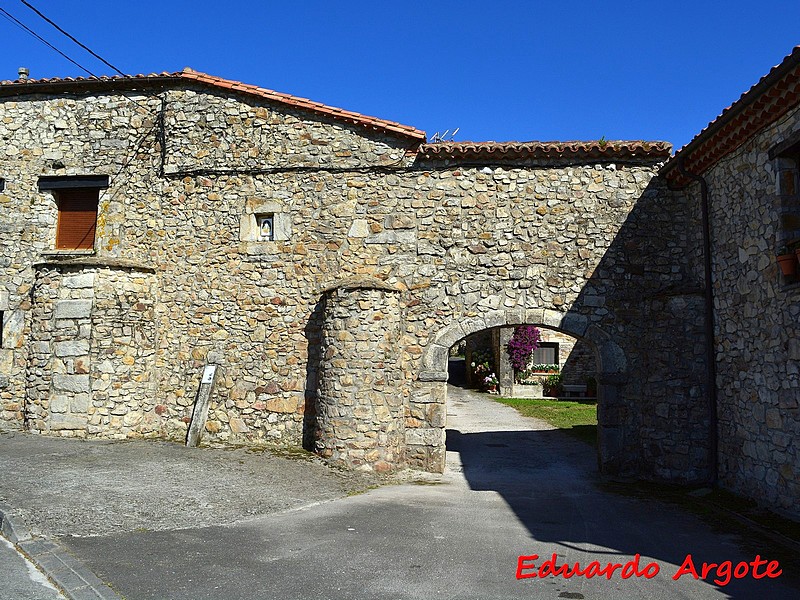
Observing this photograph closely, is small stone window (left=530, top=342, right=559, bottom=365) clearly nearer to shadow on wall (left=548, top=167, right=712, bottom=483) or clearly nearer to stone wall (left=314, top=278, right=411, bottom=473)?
shadow on wall (left=548, top=167, right=712, bottom=483)

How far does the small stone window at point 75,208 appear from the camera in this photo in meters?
11.0

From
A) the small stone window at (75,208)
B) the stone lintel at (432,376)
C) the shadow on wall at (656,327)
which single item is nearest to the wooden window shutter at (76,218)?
the small stone window at (75,208)

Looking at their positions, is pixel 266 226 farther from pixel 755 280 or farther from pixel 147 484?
pixel 755 280

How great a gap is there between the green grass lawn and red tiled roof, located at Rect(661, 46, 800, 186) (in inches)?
242

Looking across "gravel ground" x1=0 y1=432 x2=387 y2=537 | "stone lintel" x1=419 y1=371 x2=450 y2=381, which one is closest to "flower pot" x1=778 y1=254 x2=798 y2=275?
"stone lintel" x1=419 y1=371 x2=450 y2=381

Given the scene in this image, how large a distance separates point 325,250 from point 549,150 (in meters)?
3.92

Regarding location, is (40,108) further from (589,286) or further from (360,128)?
(589,286)

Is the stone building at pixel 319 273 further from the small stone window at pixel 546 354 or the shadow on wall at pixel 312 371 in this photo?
the small stone window at pixel 546 354

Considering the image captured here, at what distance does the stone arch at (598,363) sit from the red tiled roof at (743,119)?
2722mm

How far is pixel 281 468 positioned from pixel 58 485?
9.17ft

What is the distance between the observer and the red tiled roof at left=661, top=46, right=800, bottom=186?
21.0ft

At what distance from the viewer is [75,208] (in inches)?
440
